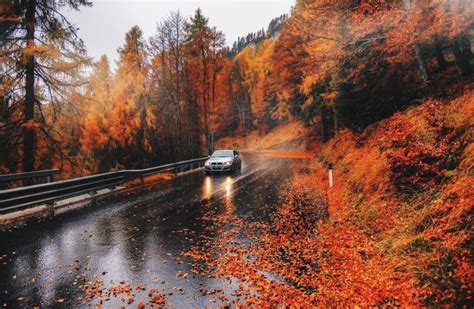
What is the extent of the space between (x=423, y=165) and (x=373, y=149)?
16.3 feet

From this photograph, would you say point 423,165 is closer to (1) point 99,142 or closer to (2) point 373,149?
(2) point 373,149

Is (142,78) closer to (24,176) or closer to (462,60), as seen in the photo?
(24,176)

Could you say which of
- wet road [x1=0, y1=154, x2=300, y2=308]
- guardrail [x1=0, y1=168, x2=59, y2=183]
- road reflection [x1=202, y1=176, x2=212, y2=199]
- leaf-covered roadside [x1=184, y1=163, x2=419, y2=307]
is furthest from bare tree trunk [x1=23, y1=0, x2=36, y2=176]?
leaf-covered roadside [x1=184, y1=163, x2=419, y2=307]

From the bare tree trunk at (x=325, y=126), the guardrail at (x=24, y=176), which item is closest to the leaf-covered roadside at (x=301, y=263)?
the guardrail at (x=24, y=176)

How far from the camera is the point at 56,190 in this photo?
501 inches

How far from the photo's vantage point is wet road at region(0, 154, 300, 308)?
5.59m

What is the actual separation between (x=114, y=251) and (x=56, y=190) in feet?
21.6

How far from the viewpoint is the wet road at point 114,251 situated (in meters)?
5.59

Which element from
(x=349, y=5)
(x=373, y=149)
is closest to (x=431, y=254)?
(x=373, y=149)

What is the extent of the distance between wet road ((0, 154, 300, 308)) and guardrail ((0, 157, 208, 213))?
1616 millimetres

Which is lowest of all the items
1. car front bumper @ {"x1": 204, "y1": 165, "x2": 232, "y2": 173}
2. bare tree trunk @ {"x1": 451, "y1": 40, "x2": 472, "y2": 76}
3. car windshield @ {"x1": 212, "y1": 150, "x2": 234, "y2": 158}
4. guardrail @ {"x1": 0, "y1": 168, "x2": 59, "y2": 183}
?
car front bumper @ {"x1": 204, "y1": 165, "x2": 232, "y2": 173}

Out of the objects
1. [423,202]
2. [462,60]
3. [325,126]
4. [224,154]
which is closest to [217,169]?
[224,154]

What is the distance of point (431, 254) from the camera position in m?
5.57

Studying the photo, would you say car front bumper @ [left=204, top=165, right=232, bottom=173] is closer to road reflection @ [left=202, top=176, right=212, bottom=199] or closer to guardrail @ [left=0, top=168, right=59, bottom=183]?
road reflection @ [left=202, top=176, right=212, bottom=199]
